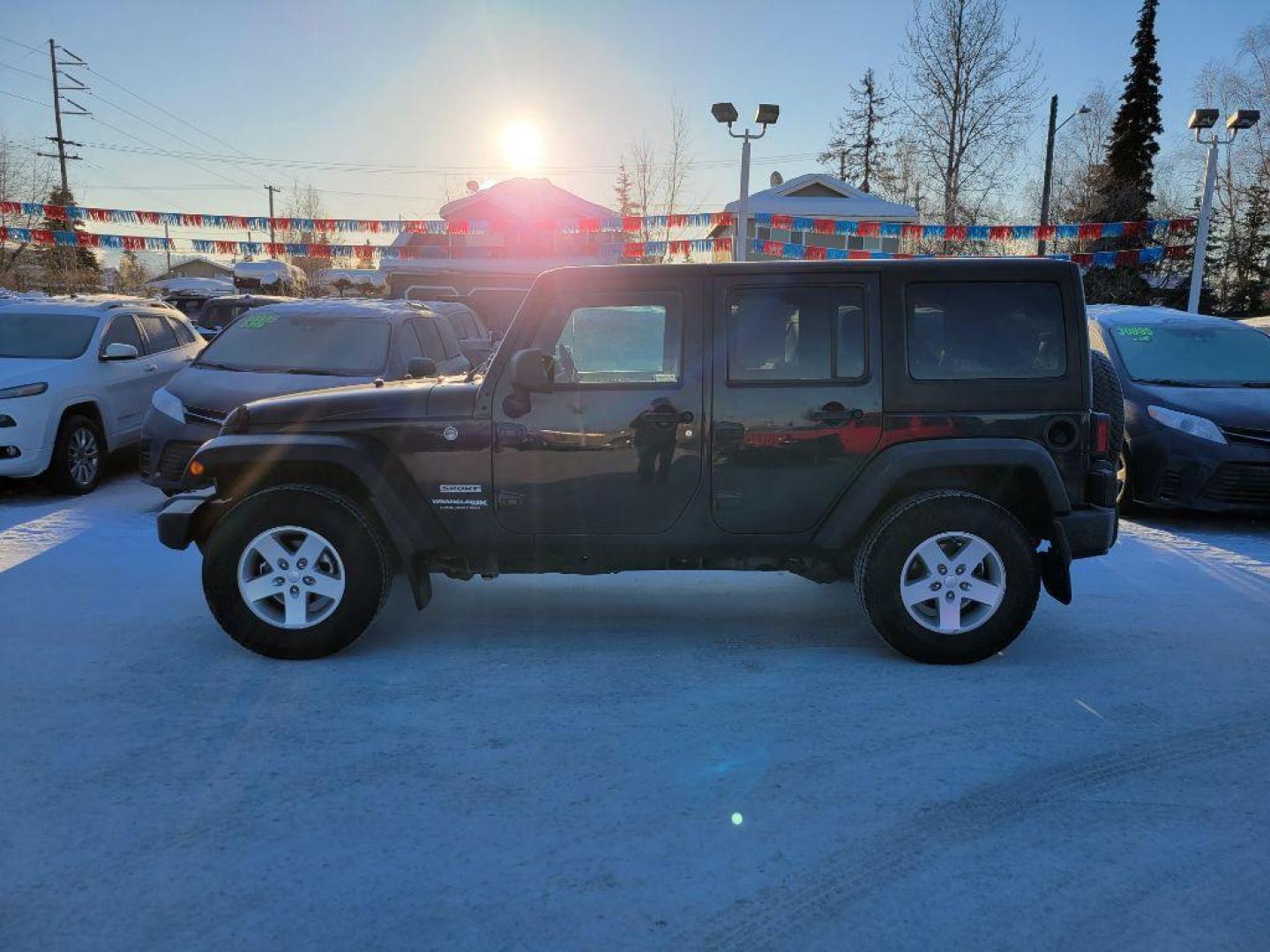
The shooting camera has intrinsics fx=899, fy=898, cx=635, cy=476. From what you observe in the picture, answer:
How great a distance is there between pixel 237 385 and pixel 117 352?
2.11 m

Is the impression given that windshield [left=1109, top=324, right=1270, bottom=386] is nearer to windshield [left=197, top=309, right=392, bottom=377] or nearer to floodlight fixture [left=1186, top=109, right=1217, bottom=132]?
windshield [left=197, top=309, right=392, bottom=377]

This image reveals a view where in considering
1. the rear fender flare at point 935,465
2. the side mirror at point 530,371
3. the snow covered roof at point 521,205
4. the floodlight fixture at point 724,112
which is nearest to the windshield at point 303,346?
the side mirror at point 530,371

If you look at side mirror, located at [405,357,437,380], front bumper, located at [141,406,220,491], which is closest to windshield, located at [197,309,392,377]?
front bumper, located at [141,406,220,491]

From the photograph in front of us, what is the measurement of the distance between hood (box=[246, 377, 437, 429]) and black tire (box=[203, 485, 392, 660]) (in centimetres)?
35

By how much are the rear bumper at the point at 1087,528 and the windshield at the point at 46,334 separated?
8722 mm

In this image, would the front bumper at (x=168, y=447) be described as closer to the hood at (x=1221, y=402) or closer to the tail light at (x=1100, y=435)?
the tail light at (x=1100, y=435)

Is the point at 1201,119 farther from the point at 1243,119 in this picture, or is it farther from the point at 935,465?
the point at 935,465

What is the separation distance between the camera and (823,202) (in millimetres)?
33906

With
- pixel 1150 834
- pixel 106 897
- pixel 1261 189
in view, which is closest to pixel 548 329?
pixel 106 897

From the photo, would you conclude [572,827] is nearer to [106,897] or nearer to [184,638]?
[106,897]

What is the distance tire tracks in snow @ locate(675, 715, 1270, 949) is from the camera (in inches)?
95.0

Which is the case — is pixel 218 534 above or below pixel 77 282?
below

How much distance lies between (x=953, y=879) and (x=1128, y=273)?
140ft

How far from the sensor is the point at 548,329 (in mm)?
4238
